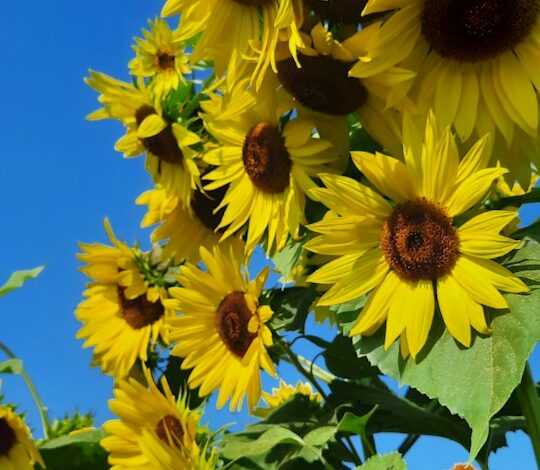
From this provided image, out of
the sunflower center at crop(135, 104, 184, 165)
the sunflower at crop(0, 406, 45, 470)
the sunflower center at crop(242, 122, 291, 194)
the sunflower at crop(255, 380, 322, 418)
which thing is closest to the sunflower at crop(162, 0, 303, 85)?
the sunflower center at crop(242, 122, 291, 194)

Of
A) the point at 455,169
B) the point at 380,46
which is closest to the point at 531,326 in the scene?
the point at 455,169

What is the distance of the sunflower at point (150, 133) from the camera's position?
4.48 feet

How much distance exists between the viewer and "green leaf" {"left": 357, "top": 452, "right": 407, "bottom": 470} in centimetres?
86

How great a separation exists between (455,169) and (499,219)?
0.06m

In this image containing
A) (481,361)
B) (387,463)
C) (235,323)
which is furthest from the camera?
(235,323)

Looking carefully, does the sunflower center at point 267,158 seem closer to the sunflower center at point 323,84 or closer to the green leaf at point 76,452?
the sunflower center at point 323,84

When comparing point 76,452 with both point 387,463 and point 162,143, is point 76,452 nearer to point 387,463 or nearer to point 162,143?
point 162,143

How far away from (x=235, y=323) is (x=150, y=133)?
343 millimetres

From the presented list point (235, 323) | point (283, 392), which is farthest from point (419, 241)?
point (283, 392)

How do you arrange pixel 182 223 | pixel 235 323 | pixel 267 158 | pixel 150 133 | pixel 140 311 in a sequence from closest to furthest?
1. pixel 267 158
2. pixel 235 323
3. pixel 150 133
4. pixel 182 223
5. pixel 140 311

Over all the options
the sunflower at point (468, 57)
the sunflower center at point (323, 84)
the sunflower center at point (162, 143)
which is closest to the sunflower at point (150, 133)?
the sunflower center at point (162, 143)

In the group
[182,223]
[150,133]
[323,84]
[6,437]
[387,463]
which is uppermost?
[150,133]

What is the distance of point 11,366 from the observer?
1258mm

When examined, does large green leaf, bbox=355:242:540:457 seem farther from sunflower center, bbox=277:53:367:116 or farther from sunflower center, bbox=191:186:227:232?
sunflower center, bbox=191:186:227:232
